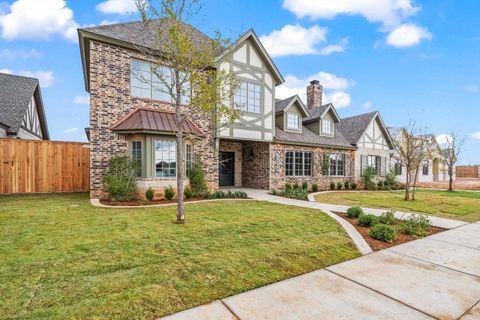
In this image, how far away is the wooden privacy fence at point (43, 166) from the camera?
1051 cm

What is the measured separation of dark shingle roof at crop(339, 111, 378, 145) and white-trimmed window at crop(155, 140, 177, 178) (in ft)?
47.7

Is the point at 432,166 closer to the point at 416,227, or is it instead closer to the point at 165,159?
the point at 416,227

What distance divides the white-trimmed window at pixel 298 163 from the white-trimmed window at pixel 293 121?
177cm

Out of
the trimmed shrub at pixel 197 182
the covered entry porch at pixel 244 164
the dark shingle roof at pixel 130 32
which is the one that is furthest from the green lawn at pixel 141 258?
the covered entry porch at pixel 244 164

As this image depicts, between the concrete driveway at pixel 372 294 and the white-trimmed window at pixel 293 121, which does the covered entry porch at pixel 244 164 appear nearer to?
the white-trimmed window at pixel 293 121

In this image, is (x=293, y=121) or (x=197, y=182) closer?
(x=197, y=182)

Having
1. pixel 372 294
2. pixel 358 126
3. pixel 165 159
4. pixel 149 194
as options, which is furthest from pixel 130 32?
pixel 358 126

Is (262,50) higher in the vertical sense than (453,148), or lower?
higher

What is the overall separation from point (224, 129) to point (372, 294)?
4930mm

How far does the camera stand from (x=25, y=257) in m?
3.84

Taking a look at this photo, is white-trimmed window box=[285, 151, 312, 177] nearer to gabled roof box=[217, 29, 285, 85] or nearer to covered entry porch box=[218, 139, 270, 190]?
covered entry porch box=[218, 139, 270, 190]

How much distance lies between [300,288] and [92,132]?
936cm

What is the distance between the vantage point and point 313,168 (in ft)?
54.8

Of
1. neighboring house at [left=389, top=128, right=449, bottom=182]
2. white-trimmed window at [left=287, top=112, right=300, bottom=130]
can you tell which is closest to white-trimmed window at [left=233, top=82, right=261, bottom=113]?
white-trimmed window at [left=287, top=112, right=300, bottom=130]
